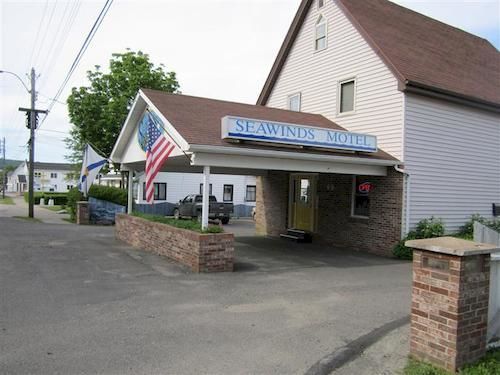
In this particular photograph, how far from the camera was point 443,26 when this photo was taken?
19391 mm

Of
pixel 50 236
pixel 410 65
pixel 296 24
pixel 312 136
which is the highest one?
pixel 296 24

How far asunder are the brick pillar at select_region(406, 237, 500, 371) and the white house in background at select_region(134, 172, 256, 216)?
2704cm

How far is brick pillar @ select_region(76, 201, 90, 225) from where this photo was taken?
73.1 feet

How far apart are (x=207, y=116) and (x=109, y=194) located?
43.4 feet

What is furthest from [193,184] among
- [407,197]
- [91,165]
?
[407,197]

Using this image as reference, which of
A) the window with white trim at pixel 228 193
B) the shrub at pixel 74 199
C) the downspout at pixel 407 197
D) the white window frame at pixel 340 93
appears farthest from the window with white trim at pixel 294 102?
the window with white trim at pixel 228 193

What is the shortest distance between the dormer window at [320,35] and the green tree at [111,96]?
14588 mm

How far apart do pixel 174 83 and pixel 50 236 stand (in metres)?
16.6

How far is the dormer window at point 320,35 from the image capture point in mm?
16500

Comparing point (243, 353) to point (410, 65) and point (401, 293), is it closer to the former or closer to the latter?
point (401, 293)

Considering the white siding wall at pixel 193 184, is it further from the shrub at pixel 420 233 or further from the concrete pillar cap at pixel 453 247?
the concrete pillar cap at pixel 453 247

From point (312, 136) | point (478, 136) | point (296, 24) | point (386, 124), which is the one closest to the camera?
point (312, 136)

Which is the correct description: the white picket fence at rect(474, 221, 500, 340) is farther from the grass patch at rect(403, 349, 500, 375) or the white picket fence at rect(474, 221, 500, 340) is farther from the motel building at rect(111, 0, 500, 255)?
the motel building at rect(111, 0, 500, 255)

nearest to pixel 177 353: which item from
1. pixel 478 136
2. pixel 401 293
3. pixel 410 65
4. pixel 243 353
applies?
pixel 243 353
